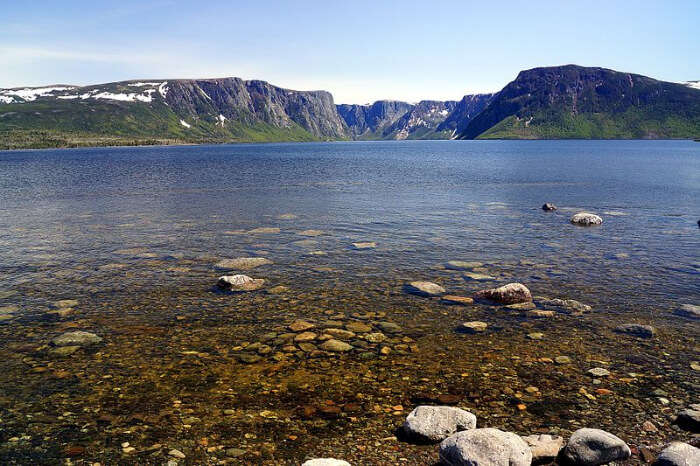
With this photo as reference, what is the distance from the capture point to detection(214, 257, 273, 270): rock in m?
26.1

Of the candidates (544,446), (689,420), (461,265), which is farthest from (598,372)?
(461,265)

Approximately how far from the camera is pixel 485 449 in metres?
8.91

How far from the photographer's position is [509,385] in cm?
1301

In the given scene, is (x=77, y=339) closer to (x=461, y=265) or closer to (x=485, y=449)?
(x=485, y=449)

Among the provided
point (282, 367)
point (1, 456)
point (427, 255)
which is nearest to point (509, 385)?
point (282, 367)

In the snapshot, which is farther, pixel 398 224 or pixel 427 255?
pixel 398 224

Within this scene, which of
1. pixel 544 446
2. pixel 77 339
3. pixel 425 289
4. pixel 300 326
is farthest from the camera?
pixel 425 289

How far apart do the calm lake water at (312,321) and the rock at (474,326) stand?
46cm

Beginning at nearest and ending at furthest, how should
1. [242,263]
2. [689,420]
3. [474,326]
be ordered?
[689,420] < [474,326] < [242,263]

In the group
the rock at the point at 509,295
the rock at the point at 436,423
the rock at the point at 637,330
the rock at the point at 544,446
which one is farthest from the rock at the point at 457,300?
the rock at the point at 544,446

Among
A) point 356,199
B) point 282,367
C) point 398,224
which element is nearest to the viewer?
point 282,367

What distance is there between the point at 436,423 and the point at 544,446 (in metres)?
2.44

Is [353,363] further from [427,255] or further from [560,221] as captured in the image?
[560,221]

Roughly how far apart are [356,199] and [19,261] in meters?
37.4
